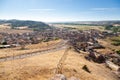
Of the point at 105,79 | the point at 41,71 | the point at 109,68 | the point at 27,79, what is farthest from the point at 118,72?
the point at 27,79

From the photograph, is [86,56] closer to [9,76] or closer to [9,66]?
[9,66]

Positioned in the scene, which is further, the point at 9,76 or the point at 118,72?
the point at 118,72

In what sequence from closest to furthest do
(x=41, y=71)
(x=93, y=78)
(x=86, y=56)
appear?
1. (x=41, y=71)
2. (x=93, y=78)
3. (x=86, y=56)

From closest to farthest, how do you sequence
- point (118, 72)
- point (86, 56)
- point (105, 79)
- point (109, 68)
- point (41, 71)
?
point (41, 71) → point (105, 79) → point (118, 72) → point (109, 68) → point (86, 56)

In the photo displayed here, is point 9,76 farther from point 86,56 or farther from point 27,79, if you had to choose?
point 86,56

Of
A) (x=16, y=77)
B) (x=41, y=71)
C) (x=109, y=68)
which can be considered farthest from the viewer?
(x=109, y=68)

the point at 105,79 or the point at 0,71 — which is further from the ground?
the point at 0,71

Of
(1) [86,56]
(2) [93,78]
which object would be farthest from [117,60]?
(2) [93,78]

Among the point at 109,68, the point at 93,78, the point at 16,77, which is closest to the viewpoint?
the point at 16,77

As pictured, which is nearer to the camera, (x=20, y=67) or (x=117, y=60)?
(x=20, y=67)
